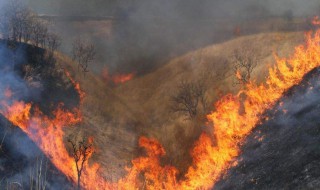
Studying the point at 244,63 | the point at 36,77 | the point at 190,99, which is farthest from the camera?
the point at 190,99

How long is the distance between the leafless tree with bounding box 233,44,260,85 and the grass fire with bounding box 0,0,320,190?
230mm

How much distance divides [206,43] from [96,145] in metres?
29.7

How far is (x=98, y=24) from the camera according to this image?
241 ft

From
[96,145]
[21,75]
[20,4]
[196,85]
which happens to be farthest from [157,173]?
[20,4]

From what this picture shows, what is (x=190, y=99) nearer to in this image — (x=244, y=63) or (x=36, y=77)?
(x=244, y=63)

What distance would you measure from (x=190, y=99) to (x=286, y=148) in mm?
23347

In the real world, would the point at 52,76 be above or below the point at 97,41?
below

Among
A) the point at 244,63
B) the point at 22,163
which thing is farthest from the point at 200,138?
the point at 22,163

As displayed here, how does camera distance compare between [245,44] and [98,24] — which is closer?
[245,44]

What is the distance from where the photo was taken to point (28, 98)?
43406mm

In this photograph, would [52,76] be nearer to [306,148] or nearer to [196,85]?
[196,85]

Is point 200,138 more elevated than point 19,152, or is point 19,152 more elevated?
point 200,138

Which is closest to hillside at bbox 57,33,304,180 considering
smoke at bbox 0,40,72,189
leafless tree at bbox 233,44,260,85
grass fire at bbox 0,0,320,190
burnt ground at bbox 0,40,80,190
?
grass fire at bbox 0,0,320,190

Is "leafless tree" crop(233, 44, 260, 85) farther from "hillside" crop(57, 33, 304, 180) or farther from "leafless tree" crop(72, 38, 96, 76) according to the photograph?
"leafless tree" crop(72, 38, 96, 76)
